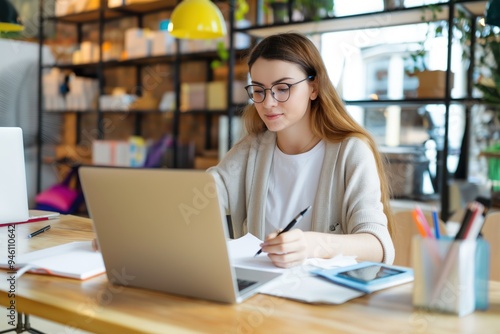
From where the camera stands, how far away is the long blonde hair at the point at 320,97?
5.61 feet

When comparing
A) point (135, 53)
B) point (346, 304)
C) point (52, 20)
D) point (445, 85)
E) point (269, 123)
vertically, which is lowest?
point (346, 304)

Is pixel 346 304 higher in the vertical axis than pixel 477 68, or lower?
lower

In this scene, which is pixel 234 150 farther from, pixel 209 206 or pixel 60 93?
pixel 60 93

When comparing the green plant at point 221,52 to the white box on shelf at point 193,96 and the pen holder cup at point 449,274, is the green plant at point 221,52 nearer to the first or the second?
the white box on shelf at point 193,96

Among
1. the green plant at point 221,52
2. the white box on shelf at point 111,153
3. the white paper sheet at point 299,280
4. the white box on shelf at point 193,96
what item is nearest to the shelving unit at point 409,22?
the green plant at point 221,52

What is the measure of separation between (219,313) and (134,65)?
4.80 meters

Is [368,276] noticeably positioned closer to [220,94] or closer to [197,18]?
[197,18]

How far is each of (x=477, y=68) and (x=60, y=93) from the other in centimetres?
409

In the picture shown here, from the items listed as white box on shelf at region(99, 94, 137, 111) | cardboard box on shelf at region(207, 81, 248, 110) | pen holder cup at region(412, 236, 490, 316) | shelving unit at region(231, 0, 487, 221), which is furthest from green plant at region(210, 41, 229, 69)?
pen holder cup at region(412, 236, 490, 316)

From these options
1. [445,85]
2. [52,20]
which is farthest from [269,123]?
[52,20]

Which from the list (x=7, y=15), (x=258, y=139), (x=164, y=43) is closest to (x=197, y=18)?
(x=7, y=15)

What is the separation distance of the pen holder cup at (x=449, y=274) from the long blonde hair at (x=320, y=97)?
2.72 feet

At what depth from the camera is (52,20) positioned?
5.93m

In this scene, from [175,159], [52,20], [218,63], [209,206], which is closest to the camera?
[209,206]
